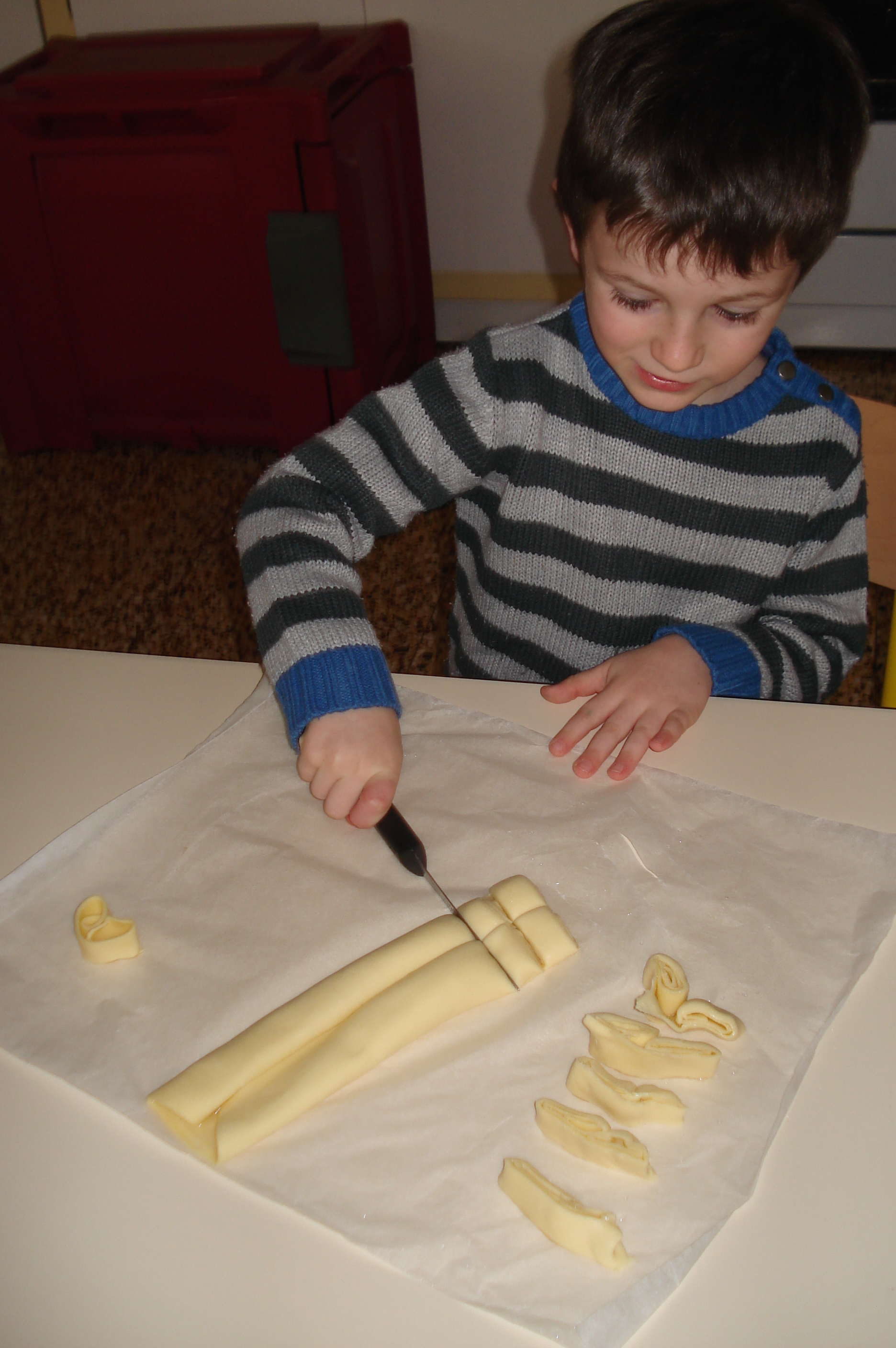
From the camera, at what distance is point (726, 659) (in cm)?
76

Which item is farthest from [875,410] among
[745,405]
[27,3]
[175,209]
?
[27,3]

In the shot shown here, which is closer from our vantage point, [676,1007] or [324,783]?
[676,1007]

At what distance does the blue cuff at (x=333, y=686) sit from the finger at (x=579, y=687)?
0.10 meters

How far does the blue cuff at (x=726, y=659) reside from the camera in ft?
2.49

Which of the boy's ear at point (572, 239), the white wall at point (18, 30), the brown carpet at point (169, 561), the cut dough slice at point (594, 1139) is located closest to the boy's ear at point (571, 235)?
the boy's ear at point (572, 239)

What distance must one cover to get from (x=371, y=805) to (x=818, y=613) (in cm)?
43

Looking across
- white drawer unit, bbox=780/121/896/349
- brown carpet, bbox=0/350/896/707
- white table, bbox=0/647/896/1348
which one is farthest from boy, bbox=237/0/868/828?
white drawer unit, bbox=780/121/896/349

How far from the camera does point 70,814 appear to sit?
63 centimetres

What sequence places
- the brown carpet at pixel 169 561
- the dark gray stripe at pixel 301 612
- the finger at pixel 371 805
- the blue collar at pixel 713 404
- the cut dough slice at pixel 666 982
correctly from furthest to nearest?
the brown carpet at pixel 169 561 < the blue collar at pixel 713 404 < the dark gray stripe at pixel 301 612 < the finger at pixel 371 805 < the cut dough slice at pixel 666 982

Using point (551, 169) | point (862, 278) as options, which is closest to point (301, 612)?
point (551, 169)

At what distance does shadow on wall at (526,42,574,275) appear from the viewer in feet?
6.64

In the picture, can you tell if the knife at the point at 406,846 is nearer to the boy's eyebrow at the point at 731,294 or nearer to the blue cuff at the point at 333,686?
the blue cuff at the point at 333,686

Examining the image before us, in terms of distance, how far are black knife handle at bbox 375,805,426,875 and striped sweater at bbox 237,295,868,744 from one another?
8.2 inches

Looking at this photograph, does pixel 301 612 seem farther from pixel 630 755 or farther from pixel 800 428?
pixel 800 428
